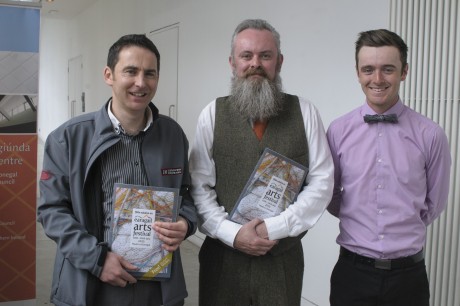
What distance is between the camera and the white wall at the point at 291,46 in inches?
135

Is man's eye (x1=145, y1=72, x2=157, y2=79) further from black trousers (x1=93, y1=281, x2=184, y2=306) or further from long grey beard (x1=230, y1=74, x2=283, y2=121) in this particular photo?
black trousers (x1=93, y1=281, x2=184, y2=306)

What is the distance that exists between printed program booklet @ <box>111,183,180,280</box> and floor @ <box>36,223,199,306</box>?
2464 mm

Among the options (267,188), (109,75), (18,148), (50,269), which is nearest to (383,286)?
(267,188)

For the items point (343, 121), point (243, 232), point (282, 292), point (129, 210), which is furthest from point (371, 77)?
point (129, 210)

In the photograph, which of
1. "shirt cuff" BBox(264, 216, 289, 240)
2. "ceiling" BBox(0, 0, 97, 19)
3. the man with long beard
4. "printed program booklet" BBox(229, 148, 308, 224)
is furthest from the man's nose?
"ceiling" BBox(0, 0, 97, 19)

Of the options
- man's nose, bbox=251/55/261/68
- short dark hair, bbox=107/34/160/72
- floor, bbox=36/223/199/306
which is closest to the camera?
short dark hair, bbox=107/34/160/72

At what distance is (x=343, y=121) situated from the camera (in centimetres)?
212

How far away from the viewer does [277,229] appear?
1859 mm

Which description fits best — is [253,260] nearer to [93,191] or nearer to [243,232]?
[243,232]

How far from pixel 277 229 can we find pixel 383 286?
48cm

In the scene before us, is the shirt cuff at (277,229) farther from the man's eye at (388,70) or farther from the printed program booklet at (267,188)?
the man's eye at (388,70)

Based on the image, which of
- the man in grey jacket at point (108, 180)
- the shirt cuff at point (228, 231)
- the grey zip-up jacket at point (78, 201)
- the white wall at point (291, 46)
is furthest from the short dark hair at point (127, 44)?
the white wall at point (291, 46)

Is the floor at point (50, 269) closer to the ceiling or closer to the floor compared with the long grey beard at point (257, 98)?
closer to the floor

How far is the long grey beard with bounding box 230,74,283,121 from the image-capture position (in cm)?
195
